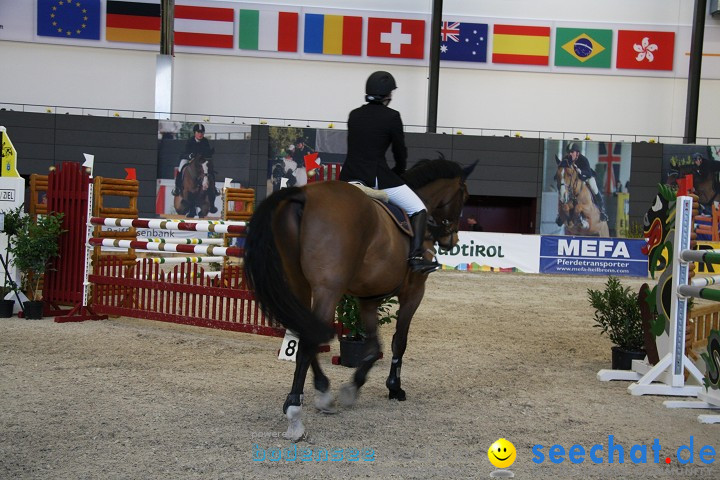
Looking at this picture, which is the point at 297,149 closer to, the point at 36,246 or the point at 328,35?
the point at 328,35

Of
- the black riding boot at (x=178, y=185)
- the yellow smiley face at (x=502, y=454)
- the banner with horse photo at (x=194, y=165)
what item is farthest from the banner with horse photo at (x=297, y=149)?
the yellow smiley face at (x=502, y=454)

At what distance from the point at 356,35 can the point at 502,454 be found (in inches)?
752

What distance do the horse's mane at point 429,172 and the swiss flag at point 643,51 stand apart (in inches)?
728

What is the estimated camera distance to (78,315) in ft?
23.9

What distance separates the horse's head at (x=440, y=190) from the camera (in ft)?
15.5

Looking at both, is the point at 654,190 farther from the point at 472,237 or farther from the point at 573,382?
the point at 573,382

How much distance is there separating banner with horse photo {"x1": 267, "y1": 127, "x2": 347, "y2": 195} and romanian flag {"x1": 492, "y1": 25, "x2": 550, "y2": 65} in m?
5.44

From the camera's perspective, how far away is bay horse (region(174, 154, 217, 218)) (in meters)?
19.5

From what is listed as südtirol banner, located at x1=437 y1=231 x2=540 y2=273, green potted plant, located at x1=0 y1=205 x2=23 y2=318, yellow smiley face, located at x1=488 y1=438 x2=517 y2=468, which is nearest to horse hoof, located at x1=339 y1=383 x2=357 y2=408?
yellow smiley face, located at x1=488 y1=438 x2=517 y2=468

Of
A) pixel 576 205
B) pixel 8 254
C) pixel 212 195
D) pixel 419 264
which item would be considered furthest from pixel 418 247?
pixel 576 205

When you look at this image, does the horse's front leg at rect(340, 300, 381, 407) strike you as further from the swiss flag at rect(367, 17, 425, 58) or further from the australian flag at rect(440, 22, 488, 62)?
the australian flag at rect(440, 22, 488, 62)

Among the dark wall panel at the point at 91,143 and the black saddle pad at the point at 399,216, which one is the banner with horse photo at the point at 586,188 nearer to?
the dark wall panel at the point at 91,143

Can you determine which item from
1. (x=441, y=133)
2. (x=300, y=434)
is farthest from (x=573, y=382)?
(x=441, y=133)

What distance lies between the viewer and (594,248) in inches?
631
